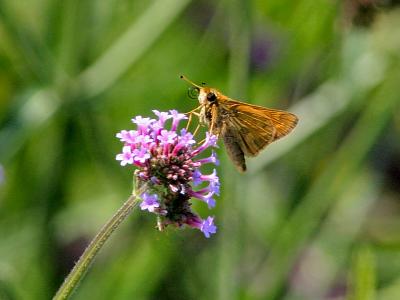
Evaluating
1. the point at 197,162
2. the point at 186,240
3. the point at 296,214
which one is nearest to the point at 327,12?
the point at 296,214

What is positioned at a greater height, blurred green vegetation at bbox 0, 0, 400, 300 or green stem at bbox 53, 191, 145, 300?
blurred green vegetation at bbox 0, 0, 400, 300

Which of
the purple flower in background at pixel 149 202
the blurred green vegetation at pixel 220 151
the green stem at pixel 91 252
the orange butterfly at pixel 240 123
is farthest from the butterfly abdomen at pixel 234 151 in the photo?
the green stem at pixel 91 252

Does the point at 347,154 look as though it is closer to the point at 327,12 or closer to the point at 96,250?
the point at 327,12

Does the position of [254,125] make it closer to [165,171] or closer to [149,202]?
[165,171]

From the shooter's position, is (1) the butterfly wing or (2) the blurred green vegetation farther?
(2) the blurred green vegetation

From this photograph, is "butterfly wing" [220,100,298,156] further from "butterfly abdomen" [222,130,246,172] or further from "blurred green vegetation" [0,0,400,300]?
"blurred green vegetation" [0,0,400,300]

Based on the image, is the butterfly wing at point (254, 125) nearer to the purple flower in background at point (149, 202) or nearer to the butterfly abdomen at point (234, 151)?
the butterfly abdomen at point (234, 151)

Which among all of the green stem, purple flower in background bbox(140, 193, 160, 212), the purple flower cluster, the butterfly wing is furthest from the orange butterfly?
the green stem

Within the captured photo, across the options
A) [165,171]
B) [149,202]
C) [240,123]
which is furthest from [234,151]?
[149,202]
